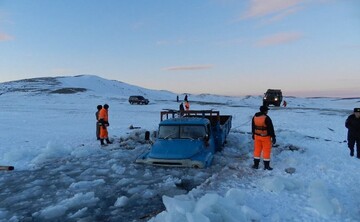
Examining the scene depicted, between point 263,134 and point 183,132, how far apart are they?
8.67 feet

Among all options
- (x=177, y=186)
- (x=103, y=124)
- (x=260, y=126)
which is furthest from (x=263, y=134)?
(x=103, y=124)

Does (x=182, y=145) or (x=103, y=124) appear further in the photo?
(x=103, y=124)

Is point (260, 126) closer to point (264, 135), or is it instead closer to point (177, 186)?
point (264, 135)

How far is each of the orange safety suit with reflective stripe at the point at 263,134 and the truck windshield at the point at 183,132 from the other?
1.90 meters

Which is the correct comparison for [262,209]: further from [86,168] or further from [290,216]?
[86,168]

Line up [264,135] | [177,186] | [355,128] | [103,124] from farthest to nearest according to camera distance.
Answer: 1. [103,124]
2. [355,128]
3. [264,135]
4. [177,186]

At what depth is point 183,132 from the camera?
11.6m

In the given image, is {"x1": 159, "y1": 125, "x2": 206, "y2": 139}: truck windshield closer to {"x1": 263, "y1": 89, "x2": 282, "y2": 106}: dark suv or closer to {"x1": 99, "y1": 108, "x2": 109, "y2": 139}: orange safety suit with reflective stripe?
{"x1": 99, "y1": 108, "x2": 109, "y2": 139}: orange safety suit with reflective stripe

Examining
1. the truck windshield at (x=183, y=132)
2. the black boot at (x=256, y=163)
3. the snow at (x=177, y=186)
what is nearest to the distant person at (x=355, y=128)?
the snow at (x=177, y=186)

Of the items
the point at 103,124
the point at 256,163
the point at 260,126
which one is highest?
the point at 260,126

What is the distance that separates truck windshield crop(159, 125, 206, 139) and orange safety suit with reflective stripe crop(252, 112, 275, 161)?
1901mm

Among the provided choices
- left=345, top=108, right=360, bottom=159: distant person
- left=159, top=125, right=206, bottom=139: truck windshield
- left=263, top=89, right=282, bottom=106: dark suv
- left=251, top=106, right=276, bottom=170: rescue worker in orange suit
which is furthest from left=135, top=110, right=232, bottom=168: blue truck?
left=263, top=89, right=282, bottom=106: dark suv

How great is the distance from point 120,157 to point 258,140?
4917 mm

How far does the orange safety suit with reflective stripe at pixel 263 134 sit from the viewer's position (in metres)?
10.1
